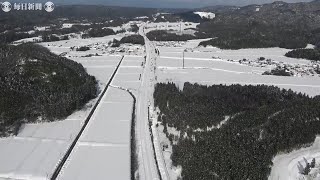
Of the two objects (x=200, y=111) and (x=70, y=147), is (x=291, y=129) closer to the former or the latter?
(x=200, y=111)

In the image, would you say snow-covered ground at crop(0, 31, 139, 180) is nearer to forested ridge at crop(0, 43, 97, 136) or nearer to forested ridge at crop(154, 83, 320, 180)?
forested ridge at crop(0, 43, 97, 136)

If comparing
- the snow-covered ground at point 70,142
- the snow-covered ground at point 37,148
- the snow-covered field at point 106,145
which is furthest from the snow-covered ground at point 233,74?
the snow-covered ground at point 37,148

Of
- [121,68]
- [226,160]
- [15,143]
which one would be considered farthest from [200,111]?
[121,68]

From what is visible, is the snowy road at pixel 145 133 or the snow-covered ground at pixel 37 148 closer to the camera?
the snow-covered ground at pixel 37 148

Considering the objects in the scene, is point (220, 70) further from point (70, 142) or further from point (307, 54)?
point (70, 142)

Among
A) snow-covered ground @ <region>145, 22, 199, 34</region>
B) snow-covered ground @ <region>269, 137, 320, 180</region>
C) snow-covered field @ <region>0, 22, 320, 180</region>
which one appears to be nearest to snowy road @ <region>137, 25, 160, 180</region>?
snow-covered field @ <region>0, 22, 320, 180</region>

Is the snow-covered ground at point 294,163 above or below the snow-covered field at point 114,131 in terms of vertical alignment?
below

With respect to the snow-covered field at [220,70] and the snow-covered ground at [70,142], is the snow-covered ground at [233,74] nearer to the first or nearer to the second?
the snow-covered field at [220,70]
